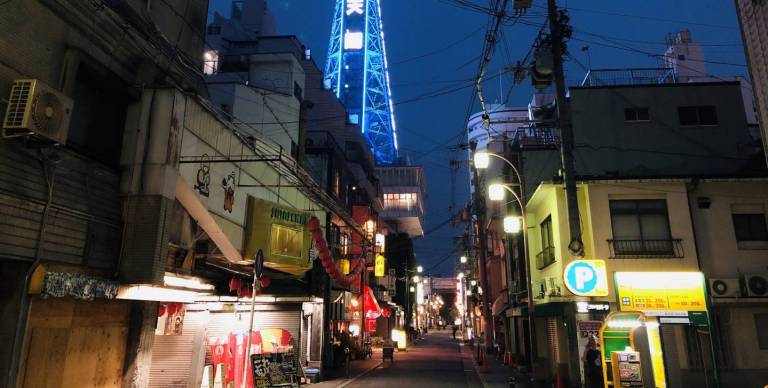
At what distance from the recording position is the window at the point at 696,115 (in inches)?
898

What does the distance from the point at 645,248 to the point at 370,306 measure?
22.6 m

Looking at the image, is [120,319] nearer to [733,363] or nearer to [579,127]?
[733,363]

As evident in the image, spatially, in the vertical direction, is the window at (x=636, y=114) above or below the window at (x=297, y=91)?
below

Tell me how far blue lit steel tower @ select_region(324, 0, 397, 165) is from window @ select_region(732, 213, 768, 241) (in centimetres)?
6826

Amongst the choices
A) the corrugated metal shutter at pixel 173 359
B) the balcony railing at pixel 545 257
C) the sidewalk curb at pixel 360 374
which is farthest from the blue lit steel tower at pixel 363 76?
the corrugated metal shutter at pixel 173 359

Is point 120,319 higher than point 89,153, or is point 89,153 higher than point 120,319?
point 89,153

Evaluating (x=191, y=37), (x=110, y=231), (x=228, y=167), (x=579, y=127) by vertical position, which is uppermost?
(x=579, y=127)

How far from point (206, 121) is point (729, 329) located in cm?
1888

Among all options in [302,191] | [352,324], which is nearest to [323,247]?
[302,191]

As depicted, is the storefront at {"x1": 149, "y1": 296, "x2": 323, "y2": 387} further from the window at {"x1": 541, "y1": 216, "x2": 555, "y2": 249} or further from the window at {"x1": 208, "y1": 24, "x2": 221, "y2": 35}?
the window at {"x1": 208, "y1": 24, "x2": 221, "y2": 35}

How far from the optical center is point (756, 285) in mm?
16641

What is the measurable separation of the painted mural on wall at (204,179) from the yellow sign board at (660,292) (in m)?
12.9

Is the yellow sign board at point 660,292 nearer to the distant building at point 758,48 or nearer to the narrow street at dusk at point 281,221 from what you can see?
the narrow street at dusk at point 281,221

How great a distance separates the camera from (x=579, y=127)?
76.6 feet
